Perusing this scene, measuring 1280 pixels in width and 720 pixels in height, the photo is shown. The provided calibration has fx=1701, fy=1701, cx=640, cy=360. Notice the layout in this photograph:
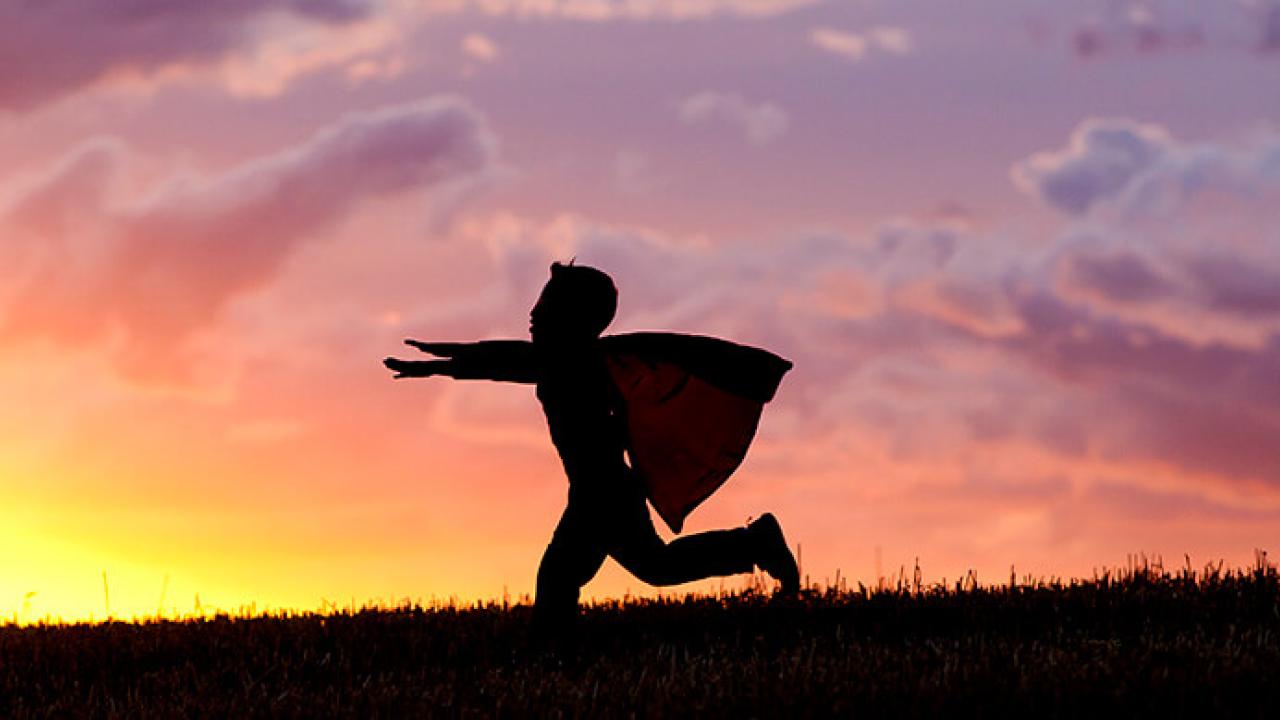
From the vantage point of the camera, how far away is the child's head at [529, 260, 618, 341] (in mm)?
10570

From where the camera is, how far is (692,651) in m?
11.3

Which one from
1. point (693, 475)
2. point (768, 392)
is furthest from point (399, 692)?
point (768, 392)

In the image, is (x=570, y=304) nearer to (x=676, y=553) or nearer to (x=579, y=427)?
(x=579, y=427)

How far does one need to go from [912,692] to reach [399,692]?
3.02 metres

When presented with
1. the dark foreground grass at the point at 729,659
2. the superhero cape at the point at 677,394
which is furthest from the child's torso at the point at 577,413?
the dark foreground grass at the point at 729,659

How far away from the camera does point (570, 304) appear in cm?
1058

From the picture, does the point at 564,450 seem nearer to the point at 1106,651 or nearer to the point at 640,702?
the point at 640,702

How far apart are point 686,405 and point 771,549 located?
1.19 meters

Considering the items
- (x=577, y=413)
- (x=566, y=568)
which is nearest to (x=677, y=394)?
(x=577, y=413)

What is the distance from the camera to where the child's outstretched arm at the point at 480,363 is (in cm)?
1068

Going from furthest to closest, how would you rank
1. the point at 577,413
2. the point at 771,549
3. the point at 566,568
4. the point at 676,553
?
the point at 771,549
the point at 676,553
the point at 566,568
the point at 577,413

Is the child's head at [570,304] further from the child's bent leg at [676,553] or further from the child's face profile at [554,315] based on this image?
the child's bent leg at [676,553]

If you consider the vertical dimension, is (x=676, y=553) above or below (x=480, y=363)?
below

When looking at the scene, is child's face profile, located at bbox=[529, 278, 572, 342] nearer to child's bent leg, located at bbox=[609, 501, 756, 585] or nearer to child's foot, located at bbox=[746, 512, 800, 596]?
child's bent leg, located at bbox=[609, 501, 756, 585]
